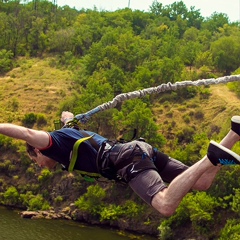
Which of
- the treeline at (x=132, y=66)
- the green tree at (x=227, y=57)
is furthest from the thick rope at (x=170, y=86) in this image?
the green tree at (x=227, y=57)

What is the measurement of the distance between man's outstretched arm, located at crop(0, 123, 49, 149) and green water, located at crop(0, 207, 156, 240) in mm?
17407

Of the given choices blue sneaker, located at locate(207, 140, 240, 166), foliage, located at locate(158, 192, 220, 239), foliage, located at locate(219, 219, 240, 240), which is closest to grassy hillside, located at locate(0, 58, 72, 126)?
foliage, located at locate(158, 192, 220, 239)

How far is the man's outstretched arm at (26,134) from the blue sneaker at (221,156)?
52.5 inches

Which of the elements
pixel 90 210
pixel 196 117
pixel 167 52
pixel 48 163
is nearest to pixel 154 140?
pixel 196 117

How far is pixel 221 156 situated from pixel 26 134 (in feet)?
4.91

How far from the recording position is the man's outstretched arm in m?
3.30

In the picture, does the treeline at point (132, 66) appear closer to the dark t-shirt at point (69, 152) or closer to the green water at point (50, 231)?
the green water at point (50, 231)

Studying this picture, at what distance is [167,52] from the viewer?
116 ft

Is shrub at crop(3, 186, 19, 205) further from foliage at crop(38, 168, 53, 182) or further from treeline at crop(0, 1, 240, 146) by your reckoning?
treeline at crop(0, 1, 240, 146)

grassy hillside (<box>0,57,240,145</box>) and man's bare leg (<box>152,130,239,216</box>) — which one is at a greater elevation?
man's bare leg (<box>152,130,239,216</box>)

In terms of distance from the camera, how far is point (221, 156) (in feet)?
10.1

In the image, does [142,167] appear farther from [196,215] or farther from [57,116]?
[57,116]

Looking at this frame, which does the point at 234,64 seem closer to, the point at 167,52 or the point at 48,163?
the point at 167,52

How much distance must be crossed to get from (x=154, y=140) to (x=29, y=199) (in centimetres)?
846
